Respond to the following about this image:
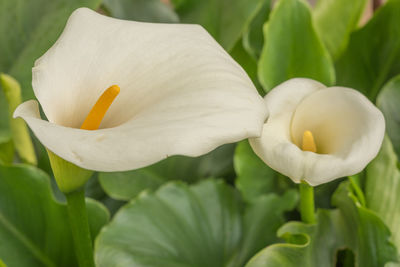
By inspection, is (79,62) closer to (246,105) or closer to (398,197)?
(246,105)

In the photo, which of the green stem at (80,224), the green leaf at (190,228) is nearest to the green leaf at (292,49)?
the green leaf at (190,228)

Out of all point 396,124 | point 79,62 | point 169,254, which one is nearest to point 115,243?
point 169,254

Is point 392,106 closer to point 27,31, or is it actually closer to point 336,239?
point 336,239

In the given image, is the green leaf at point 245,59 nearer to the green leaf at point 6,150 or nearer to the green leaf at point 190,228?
the green leaf at point 190,228

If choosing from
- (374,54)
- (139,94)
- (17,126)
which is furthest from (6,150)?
(374,54)

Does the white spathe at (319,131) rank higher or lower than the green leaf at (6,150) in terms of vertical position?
higher

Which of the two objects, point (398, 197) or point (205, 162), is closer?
point (398, 197)

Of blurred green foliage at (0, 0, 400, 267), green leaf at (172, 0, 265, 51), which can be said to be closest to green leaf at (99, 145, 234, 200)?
blurred green foliage at (0, 0, 400, 267)
